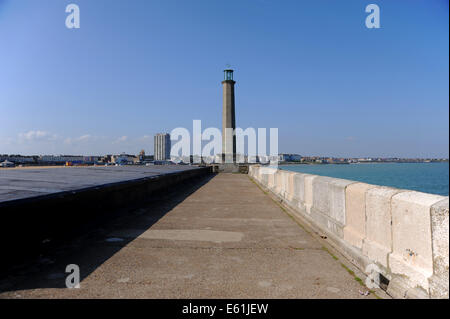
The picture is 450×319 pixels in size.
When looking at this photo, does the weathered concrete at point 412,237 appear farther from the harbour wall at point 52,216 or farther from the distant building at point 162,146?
the distant building at point 162,146

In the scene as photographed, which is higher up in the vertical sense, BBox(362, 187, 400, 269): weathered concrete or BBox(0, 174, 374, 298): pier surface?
BBox(362, 187, 400, 269): weathered concrete

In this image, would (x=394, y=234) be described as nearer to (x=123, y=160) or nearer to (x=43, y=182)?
(x=43, y=182)

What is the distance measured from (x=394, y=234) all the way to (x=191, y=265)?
2.45m

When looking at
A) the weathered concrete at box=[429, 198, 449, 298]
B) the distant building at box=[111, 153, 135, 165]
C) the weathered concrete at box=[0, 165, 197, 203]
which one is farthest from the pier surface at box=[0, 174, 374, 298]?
the distant building at box=[111, 153, 135, 165]

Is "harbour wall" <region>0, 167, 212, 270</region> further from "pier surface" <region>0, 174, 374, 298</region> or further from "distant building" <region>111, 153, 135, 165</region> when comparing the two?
"distant building" <region>111, 153, 135, 165</region>

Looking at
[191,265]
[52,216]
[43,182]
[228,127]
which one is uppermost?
[228,127]

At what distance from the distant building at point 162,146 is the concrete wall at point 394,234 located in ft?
461

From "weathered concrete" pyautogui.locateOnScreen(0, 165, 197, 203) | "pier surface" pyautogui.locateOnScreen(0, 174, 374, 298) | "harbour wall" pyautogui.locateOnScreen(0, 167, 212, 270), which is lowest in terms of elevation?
"pier surface" pyautogui.locateOnScreen(0, 174, 374, 298)

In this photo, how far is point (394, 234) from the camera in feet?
10.4

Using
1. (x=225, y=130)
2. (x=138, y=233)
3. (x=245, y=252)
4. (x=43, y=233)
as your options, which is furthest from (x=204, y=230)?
(x=225, y=130)

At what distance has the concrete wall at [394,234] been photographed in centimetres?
253

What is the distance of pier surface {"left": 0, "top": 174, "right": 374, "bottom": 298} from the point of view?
306 centimetres

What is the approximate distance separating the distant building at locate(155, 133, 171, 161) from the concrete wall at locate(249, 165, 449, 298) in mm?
140654

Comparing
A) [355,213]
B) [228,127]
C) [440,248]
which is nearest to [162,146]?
[228,127]
